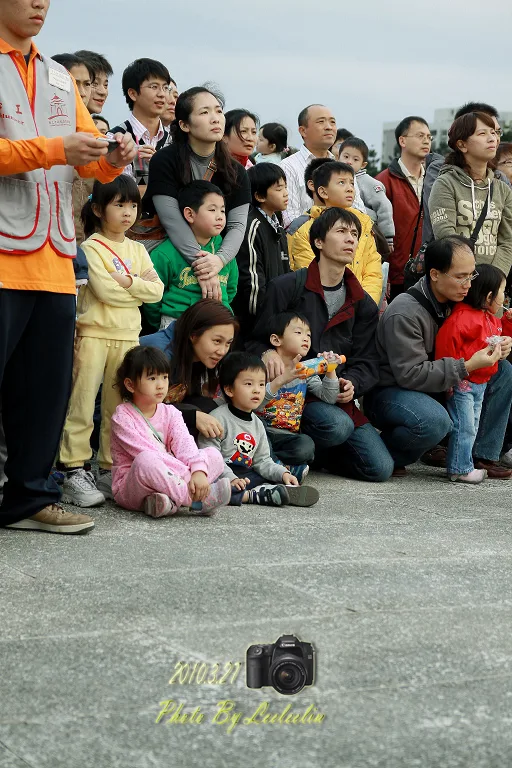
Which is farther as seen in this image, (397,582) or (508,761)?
(397,582)

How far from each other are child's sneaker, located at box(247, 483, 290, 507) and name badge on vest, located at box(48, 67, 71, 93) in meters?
1.98

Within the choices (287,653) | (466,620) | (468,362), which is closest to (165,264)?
(468,362)

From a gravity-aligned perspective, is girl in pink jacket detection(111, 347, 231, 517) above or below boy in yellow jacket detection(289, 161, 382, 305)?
below

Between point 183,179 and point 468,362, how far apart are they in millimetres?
1789

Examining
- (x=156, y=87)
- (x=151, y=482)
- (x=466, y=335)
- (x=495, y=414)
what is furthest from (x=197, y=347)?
(x=495, y=414)

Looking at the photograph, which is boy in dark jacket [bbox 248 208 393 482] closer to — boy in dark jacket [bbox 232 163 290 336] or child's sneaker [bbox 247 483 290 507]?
boy in dark jacket [bbox 232 163 290 336]

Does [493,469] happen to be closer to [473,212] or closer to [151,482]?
[473,212]

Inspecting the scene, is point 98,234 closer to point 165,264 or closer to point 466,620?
point 165,264

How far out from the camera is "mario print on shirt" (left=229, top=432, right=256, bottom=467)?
5215mm

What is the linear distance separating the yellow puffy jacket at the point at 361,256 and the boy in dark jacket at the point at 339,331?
47 centimetres

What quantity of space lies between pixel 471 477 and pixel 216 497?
1917mm

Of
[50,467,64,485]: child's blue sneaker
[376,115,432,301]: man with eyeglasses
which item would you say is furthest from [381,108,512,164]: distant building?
[50,467,64,485]: child's blue sneaker

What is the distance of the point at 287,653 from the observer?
239cm

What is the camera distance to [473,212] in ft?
22.1
